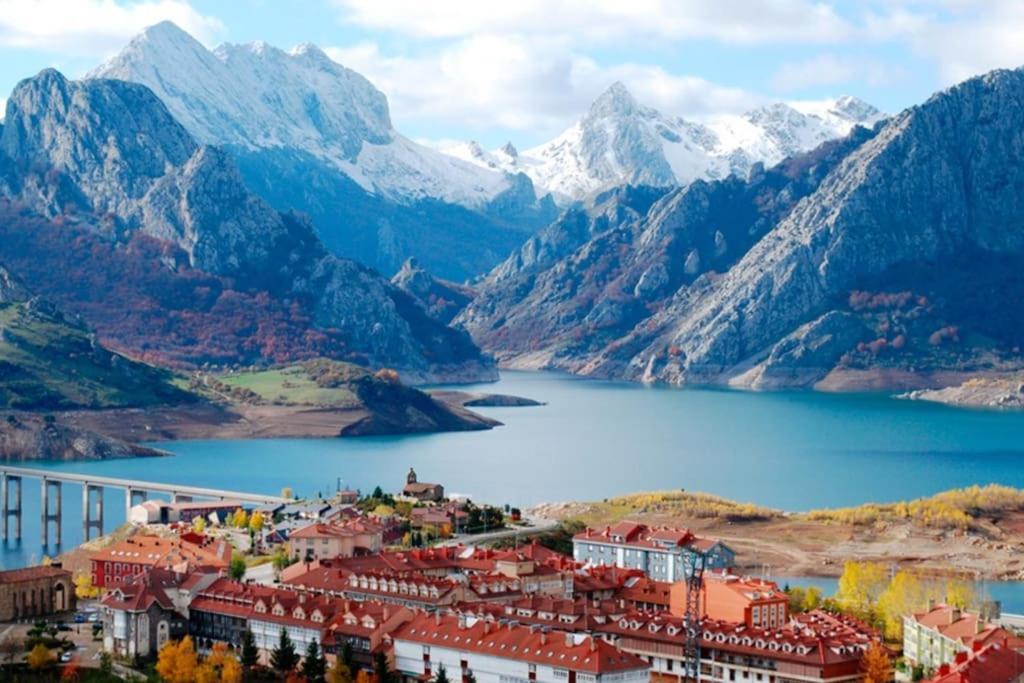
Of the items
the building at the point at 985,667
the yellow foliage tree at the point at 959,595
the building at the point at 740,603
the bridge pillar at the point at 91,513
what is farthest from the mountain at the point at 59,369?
the building at the point at 985,667

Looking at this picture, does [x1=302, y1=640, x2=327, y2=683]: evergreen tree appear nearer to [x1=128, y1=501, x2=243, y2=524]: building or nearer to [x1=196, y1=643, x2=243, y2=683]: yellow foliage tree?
[x1=196, y1=643, x2=243, y2=683]: yellow foliage tree

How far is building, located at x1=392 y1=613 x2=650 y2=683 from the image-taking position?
2040 inches

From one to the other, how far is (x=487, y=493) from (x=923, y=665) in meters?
59.0

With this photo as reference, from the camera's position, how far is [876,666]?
2115 inches

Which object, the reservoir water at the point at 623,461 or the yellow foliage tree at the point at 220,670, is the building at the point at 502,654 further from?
the reservoir water at the point at 623,461

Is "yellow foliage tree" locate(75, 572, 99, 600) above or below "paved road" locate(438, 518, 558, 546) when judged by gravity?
below

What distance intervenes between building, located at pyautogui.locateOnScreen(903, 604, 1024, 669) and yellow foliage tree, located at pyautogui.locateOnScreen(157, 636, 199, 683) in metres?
19.8

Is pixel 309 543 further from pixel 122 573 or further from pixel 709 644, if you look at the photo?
pixel 709 644

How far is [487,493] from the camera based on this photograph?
114 m

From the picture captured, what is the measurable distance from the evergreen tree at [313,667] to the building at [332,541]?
16373 mm

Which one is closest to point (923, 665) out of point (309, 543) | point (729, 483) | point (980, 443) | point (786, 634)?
point (786, 634)

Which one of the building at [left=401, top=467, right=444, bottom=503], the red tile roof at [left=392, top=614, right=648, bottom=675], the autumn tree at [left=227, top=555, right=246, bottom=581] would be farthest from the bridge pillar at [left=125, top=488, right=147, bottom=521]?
the red tile roof at [left=392, top=614, right=648, bottom=675]

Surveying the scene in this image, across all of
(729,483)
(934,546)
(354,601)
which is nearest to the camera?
(354,601)

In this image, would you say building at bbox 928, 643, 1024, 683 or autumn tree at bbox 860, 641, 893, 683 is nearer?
building at bbox 928, 643, 1024, 683
